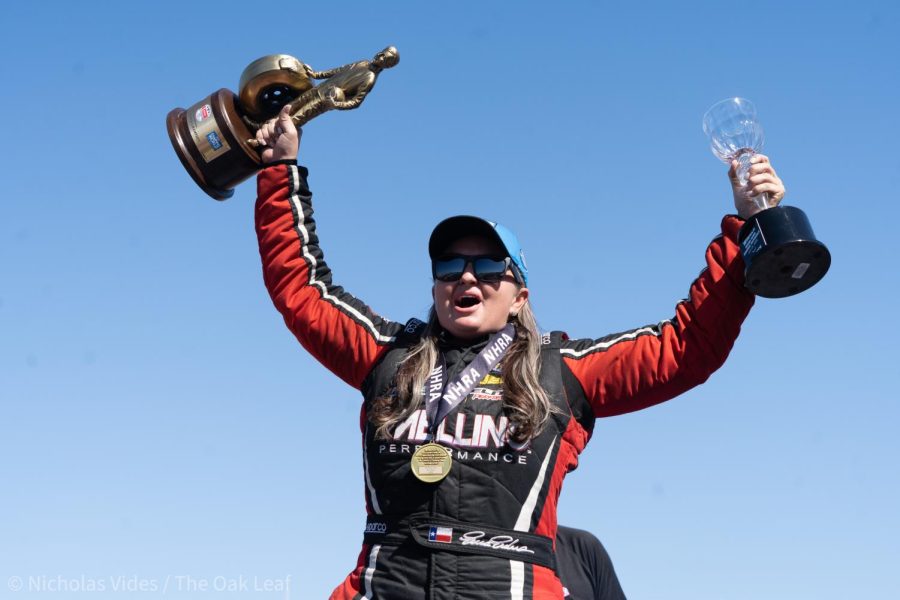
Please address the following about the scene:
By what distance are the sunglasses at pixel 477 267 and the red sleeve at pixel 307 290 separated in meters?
0.40

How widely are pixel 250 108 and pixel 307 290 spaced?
1.30m

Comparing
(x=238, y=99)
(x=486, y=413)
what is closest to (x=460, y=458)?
(x=486, y=413)

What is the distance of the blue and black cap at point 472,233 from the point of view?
5.89 m

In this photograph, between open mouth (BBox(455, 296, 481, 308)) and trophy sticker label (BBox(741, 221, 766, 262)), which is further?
open mouth (BBox(455, 296, 481, 308))

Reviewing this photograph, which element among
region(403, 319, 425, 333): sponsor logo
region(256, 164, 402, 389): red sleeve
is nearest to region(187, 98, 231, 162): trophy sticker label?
region(256, 164, 402, 389): red sleeve

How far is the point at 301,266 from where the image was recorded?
20.4ft

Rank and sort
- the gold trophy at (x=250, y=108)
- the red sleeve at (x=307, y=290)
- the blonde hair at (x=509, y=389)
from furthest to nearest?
the gold trophy at (x=250, y=108), the red sleeve at (x=307, y=290), the blonde hair at (x=509, y=389)

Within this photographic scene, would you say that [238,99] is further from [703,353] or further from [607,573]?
[607,573]

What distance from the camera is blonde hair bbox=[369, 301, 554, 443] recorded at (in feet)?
17.4

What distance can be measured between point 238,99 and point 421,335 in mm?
1944

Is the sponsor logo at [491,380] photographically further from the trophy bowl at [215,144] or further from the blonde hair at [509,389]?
the trophy bowl at [215,144]

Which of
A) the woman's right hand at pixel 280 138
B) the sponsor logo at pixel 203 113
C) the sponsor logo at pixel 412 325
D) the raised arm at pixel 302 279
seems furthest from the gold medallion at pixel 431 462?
the sponsor logo at pixel 203 113

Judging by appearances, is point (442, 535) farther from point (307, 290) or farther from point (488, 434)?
point (307, 290)
